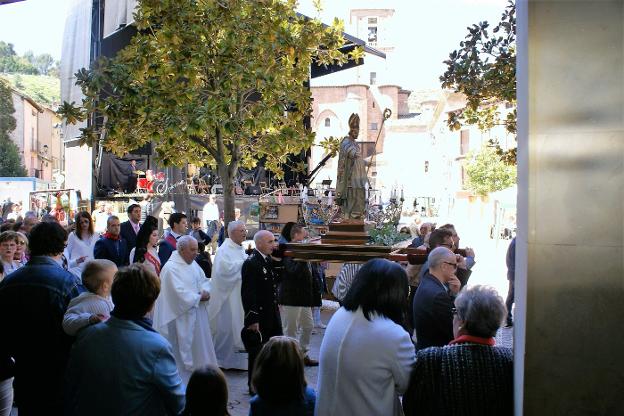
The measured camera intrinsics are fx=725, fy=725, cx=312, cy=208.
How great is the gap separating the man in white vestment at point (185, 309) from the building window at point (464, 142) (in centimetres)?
5859

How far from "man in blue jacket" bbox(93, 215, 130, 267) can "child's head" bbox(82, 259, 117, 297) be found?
13.9 feet

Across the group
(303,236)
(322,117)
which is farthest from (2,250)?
(322,117)

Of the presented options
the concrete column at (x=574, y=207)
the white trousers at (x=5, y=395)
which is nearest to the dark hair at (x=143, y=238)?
the white trousers at (x=5, y=395)

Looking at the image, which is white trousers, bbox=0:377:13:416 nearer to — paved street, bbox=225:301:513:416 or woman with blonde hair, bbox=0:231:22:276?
woman with blonde hair, bbox=0:231:22:276

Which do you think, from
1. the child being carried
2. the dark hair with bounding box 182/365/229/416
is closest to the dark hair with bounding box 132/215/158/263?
the child being carried

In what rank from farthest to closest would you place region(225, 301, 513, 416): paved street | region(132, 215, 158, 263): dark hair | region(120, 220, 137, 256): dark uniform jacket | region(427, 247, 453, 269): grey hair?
region(120, 220, 137, 256): dark uniform jacket → region(132, 215, 158, 263): dark hair → region(225, 301, 513, 416): paved street → region(427, 247, 453, 269): grey hair

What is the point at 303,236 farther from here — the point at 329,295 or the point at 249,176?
the point at 249,176

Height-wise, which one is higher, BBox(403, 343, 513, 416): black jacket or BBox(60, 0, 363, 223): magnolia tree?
BBox(60, 0, 363, 223): magnolia tree

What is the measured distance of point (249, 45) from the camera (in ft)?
33.9

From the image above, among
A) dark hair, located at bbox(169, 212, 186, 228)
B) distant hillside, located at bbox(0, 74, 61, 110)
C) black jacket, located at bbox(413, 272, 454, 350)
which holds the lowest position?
black jacket, located at bbox(413, 272, 454, 350)

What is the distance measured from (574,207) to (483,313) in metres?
0.82

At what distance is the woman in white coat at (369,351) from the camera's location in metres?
3.61

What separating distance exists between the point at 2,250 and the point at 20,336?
1.96m

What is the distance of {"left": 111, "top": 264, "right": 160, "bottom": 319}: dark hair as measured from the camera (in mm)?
3666
